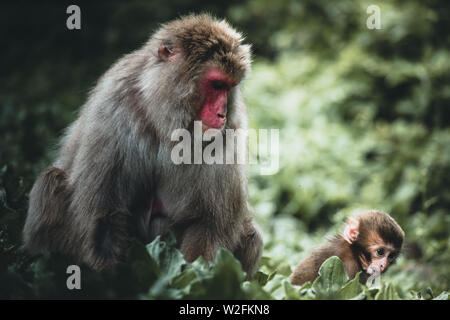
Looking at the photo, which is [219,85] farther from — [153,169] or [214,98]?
[153,169]

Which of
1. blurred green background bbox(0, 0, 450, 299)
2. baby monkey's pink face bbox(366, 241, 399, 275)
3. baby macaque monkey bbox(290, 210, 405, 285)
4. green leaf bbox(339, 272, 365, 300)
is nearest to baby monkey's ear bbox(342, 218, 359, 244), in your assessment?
baby macaque monkey bbox(290, 210, 405, 285)

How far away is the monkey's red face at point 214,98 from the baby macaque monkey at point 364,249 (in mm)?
1508

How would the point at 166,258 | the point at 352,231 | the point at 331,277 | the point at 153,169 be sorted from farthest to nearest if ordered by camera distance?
the point at 352,231, the point at 153,169, the point at 331,277, the point at 166,258

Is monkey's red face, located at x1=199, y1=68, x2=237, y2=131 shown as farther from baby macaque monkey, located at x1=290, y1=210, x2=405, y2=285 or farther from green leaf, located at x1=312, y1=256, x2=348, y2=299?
baby macaque monkey, located at x1=290, y1=210, x2=405, y2=285

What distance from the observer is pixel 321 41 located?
1068cm

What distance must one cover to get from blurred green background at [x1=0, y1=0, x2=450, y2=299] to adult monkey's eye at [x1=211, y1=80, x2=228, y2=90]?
1478mm

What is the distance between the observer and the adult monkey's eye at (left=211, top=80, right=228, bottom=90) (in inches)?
143

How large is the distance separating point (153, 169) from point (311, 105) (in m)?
6.06

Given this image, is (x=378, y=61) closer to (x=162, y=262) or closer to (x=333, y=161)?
(x=333, y=161)

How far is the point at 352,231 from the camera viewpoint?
4.49m


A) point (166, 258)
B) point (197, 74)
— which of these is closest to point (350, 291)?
point (166, 258)

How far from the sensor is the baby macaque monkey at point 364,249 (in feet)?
14.1

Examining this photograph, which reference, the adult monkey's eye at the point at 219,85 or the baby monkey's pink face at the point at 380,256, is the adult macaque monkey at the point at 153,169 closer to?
the adult monkey's eye at the point at 219,85

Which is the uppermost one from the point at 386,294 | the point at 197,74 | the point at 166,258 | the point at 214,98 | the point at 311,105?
the point at 311,105
